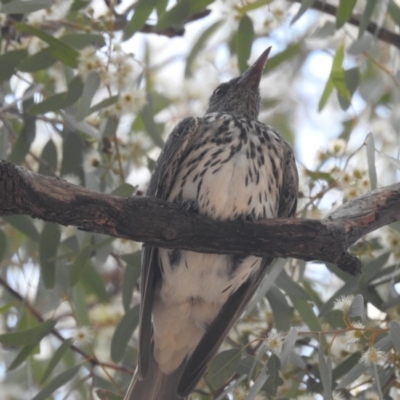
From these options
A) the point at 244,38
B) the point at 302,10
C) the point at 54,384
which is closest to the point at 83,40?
the point at 244,38

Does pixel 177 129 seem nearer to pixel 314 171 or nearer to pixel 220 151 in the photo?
pixel 220 151

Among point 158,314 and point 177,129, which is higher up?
point 177,129

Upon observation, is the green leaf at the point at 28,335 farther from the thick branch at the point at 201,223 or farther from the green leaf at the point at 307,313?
the green leaf at the point at 307,313

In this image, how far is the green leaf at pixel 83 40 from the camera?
4324 mm

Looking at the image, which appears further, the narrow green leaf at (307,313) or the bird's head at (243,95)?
the bird's head at (243,95)

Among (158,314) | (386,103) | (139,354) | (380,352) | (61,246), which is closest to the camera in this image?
(380,352)

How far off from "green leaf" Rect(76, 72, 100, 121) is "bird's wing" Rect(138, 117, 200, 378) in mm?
389

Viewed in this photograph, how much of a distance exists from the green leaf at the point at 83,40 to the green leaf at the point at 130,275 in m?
0.99

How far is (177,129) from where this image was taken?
418 centimetres

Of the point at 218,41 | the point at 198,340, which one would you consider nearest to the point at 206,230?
the point at 198,340

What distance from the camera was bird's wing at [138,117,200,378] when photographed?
13.3 ft

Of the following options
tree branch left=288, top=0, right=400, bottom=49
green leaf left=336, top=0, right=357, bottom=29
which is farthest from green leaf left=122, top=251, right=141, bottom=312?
tree branch left=288, top=0, right=400, bottom=49

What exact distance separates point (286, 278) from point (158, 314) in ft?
2.06

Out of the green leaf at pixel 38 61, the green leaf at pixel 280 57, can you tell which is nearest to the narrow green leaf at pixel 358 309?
the green leaf at pixel 38 61
